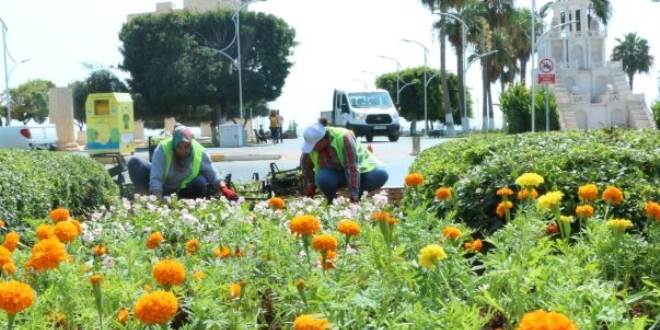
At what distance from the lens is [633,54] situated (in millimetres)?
90250

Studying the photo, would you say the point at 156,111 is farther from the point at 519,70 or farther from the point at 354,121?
the point at 519,70

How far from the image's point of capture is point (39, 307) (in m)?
2.97

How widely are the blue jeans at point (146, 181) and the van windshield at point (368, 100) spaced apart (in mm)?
29797

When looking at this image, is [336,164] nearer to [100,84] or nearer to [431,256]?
[431,256]

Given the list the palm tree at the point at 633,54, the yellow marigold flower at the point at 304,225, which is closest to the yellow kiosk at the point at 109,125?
the yellow marigold flower at the point at 304,225

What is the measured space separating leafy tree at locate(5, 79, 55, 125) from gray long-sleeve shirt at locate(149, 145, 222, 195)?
254 ft

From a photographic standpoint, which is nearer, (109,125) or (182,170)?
(182,170)

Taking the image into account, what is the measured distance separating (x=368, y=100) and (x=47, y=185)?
1259 inches

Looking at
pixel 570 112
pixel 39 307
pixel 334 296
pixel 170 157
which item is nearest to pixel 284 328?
pixel 334 296

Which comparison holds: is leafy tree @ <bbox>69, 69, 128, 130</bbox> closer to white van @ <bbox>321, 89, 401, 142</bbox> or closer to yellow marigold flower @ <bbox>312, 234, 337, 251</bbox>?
white van @ <bbox>321, 89, 401, 142</bbox>

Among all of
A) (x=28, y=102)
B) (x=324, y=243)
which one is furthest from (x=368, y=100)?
(x=28, y=102)

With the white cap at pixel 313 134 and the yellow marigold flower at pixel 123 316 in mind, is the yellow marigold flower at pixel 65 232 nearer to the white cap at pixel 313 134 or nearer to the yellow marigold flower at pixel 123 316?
the yellow marigold flower at pixel 123 316

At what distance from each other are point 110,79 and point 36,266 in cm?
5842

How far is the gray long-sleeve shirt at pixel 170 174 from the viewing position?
27.3 feet
